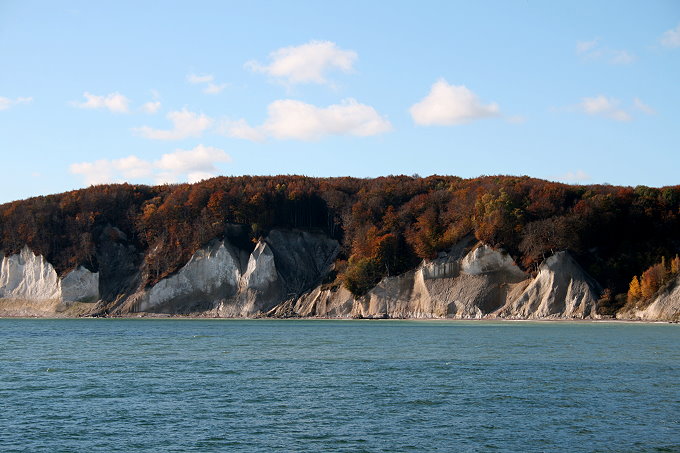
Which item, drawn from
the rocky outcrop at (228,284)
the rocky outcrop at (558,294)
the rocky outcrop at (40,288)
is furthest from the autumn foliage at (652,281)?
the rocky outcrop at (40,288)

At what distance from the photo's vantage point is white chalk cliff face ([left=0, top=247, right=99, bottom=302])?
4769 inches

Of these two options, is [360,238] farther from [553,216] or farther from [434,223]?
[553,216]

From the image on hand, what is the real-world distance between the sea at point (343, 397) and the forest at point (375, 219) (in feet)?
148

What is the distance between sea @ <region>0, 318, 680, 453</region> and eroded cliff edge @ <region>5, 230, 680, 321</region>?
39.8 meters

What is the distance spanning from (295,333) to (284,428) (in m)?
50.3

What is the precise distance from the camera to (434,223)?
370 ft

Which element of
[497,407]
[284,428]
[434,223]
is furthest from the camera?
[434,223]

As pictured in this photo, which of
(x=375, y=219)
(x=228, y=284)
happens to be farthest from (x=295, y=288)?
(x=375, y=219)

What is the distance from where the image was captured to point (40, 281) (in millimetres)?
123375

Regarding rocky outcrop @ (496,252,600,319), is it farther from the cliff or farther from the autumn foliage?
the autumn foliage

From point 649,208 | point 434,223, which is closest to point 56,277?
point 434,223

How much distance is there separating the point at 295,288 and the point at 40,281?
129 feet

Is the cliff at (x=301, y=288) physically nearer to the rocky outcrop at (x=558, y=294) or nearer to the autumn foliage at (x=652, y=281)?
the rocky outcrop at (x=558, y=294)

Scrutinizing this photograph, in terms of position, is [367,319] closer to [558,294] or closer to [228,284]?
[228,284]
